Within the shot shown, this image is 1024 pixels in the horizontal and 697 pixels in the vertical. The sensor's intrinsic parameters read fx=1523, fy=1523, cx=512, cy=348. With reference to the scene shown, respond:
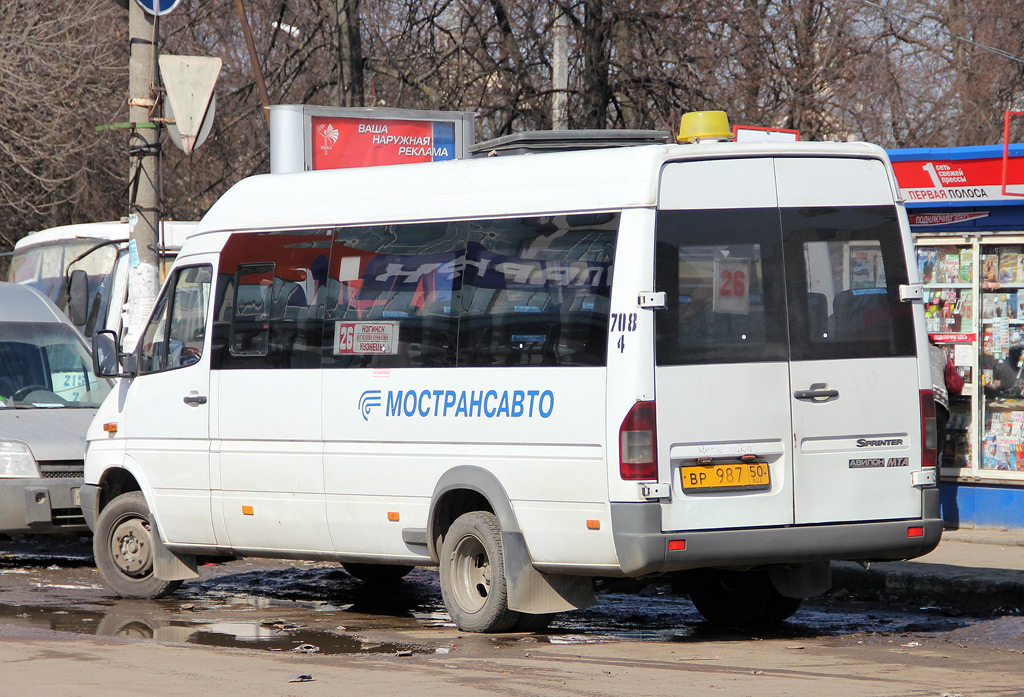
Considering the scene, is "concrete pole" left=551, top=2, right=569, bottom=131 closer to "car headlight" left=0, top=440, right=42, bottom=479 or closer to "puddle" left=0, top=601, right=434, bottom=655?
"car headlight" left=0, top=440, right=42, bottom=479

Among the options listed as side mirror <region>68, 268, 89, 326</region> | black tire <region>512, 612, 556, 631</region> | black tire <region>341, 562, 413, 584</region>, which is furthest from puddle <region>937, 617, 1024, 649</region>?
side mirror <region>68, 268, 89, 326</region>

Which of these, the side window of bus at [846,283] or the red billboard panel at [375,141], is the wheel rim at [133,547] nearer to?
the side window of bus at [846,283]

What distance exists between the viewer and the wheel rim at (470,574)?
27.5ft

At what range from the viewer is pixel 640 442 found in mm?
7410

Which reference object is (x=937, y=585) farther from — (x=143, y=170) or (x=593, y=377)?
(x=143, y=170)

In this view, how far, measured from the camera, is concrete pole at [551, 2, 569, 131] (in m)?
17.2

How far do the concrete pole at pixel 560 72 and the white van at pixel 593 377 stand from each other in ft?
27.6

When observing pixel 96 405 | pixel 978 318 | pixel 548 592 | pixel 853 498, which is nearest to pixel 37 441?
pixel 96 405

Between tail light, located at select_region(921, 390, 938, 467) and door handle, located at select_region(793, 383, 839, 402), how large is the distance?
53 cm

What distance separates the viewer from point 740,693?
639cm

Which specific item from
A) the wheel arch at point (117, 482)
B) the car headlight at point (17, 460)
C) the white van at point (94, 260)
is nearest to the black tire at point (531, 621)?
the wheel arch at point (117, 482)

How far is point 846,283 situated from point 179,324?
14.4 feet

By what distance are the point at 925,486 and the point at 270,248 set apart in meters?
4.12

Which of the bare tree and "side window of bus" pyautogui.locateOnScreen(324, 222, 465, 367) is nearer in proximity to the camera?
"side window of bus" pyautogui.locateOnScreen(324, 222, 465, 367)
